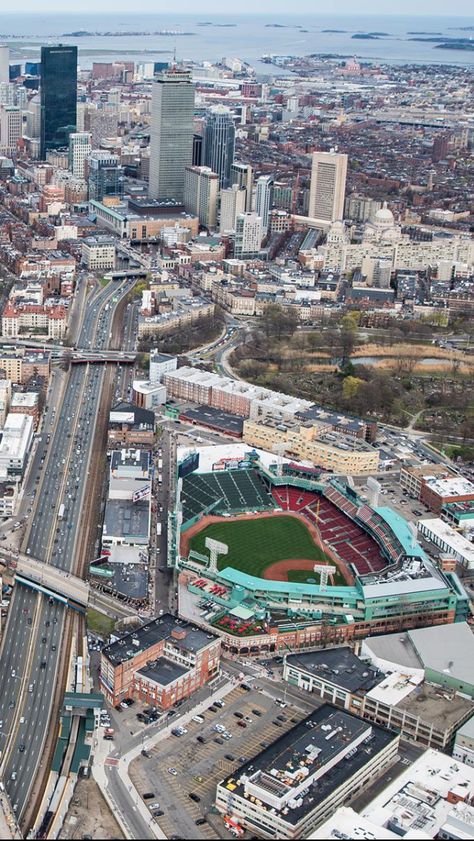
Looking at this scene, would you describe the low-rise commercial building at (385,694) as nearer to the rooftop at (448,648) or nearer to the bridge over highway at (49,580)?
the rooftop at (448,648)

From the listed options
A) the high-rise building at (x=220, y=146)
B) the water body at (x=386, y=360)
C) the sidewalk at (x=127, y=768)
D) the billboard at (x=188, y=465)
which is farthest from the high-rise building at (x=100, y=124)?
the sidewalk at (x=127, y=768)

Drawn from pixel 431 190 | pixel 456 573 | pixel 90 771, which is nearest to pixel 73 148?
pixel 431 190

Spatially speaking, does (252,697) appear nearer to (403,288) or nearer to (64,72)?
(403,288)

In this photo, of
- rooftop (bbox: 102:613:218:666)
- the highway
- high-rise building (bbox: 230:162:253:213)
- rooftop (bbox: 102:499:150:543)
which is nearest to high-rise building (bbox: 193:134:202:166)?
high-rise building (bbox: 230:162:253:213)

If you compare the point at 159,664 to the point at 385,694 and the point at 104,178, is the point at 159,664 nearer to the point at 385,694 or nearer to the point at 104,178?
the point at 385,694

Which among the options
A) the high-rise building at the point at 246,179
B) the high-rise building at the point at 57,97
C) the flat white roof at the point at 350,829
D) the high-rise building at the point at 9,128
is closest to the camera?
the flat white roof at the point at 350,829

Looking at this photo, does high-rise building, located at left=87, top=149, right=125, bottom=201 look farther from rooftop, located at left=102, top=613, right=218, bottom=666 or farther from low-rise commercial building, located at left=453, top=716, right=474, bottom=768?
low-rise commercial building, located at left=453, top=716, right=474, bottom=768

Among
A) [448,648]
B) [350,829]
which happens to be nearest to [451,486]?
[448,648]
